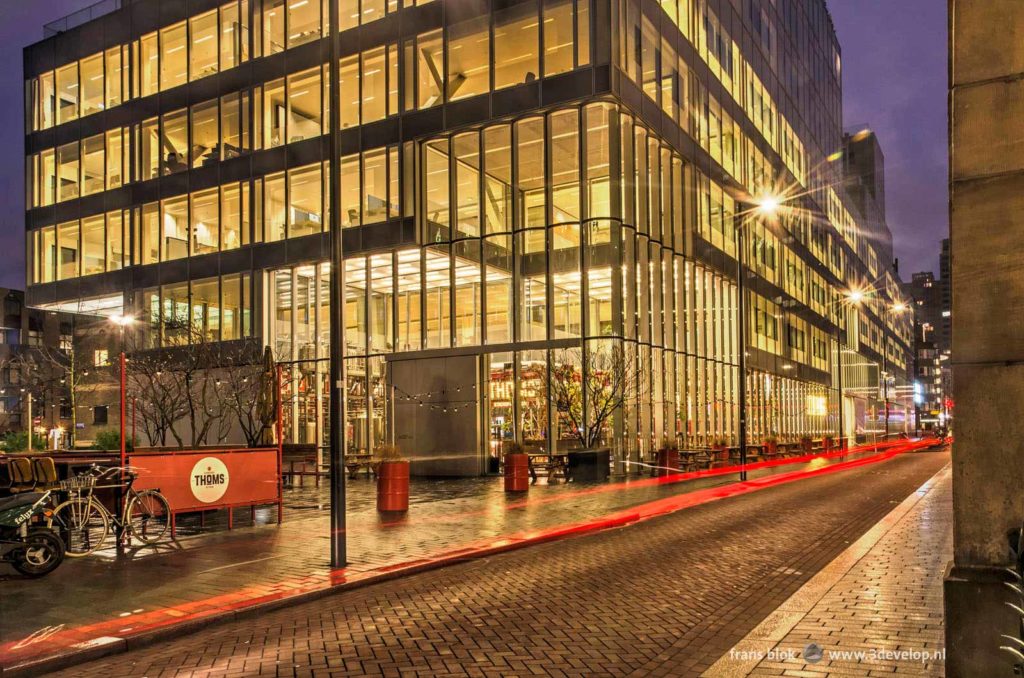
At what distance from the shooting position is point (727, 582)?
9945 millimetres

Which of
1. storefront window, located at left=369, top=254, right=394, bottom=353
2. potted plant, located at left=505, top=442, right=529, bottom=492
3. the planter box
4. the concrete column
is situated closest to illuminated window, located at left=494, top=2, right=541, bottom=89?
storefront window, located at left=369, top=254, right=394, bottom=353

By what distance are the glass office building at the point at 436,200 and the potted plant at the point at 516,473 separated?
647cm

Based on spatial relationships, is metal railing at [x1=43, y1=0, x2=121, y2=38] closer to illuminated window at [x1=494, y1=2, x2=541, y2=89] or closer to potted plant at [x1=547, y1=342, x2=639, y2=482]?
illuminated window at [x1=494, y1=2, x2=541, y2=89]

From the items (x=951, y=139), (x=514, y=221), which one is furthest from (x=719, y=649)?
(x=514, y=221)

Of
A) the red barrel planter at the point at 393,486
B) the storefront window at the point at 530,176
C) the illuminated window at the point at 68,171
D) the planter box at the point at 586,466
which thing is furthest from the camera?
the illuminated window at the point at 68,171

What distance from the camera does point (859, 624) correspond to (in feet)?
23.7

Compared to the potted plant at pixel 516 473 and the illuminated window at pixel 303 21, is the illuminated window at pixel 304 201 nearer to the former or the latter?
the illuminated window at pixel 303 21

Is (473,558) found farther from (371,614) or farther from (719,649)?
(719,649)


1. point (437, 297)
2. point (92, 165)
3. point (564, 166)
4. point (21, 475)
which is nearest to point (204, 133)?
point (92, 165)

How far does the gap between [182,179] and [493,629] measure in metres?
35.6

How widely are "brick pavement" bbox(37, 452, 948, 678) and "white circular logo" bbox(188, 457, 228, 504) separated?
5.25 meters

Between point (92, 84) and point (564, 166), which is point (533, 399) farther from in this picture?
point (92, 84)

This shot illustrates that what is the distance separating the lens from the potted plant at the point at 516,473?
21.9 metres

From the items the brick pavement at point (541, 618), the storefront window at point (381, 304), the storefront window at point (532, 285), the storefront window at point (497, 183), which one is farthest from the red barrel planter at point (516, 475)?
the storefront window at point (381, 304)
